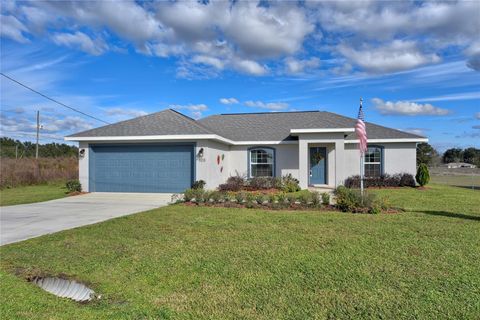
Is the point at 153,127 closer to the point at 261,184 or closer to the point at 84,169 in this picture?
the point at 84,169

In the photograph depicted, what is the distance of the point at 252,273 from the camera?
525 centimetres

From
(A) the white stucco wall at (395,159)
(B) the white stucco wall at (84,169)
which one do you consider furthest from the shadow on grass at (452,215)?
(B) the white stucco wall at (84,169)

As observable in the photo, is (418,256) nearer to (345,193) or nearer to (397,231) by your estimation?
(397,231)

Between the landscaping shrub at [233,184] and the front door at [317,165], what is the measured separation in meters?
4.51

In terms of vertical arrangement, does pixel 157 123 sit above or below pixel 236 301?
above

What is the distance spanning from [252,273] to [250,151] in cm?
1613

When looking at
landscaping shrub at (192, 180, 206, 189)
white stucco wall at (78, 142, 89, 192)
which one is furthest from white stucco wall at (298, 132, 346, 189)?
white stucco wall at (78, 142, 89, 192)

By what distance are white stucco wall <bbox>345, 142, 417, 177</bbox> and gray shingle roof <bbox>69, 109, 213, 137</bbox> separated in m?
9.09

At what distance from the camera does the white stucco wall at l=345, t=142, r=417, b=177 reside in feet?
67.7

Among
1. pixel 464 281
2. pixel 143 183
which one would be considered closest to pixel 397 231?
pixel 464 281

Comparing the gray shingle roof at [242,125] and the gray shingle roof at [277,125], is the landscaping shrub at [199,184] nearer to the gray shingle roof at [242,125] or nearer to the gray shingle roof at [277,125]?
the gray shingle roof at [242,125]

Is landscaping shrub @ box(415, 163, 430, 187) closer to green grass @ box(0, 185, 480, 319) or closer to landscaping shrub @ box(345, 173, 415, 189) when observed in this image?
landscaping shrub @ box(345, 173, 415, 189)

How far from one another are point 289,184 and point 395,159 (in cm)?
741

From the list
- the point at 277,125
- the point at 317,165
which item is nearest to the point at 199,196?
the point at 317,165
